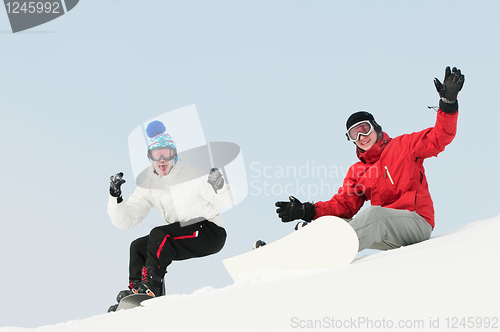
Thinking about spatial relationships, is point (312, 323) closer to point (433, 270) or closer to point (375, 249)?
point (433, 270)

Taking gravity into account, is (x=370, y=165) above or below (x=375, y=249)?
above

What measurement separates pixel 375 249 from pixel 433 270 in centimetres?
173

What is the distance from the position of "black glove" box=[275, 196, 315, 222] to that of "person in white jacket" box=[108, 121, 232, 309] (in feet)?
1.62

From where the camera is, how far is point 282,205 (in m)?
4.14

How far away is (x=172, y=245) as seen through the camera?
4.24m

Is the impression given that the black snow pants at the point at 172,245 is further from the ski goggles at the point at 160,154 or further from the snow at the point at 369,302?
the snow at the point at 369,302

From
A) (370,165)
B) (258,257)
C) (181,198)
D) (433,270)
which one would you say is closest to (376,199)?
(370,165)

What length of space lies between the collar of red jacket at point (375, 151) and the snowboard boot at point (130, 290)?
7.20 ft

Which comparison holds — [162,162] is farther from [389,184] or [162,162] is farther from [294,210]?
[389,184]

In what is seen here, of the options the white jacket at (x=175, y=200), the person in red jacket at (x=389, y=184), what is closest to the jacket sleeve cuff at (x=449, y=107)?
the person in red jacket at (x=389, y=184)

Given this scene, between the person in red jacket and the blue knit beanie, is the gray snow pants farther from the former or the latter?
the blue knit beanie

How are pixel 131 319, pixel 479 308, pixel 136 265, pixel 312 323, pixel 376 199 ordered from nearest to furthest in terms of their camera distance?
pixel 479 308 → pixel 312 323 → pixel 131 319 → pixel 376 199 → pixel 136 265

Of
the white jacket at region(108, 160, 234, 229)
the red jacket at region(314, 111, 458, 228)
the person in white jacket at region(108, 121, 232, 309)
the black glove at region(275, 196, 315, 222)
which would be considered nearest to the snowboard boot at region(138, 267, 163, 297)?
the person in white jacket at region(108, 121, 232, 309)

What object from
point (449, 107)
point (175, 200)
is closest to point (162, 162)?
point (175, 200)
